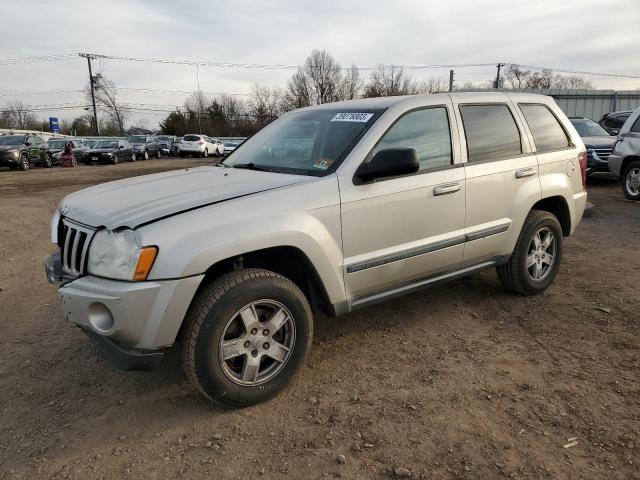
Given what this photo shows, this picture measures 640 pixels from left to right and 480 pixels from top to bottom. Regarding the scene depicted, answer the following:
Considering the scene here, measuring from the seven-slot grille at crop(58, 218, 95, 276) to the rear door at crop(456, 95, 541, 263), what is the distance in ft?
8.72

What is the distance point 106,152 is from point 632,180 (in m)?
24.4

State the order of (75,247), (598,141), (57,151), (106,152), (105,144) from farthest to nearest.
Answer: (105,144) < (106,152) < (57,151) < (598,141) < (75,247)

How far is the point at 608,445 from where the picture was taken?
8.20 ft

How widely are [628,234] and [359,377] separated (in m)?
5.74

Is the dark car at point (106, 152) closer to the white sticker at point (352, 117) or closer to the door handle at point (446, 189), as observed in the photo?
the white sticker at point (352, 117)

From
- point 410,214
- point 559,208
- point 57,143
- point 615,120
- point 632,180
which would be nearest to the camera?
point 410,214

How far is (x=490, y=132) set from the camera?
4070mm

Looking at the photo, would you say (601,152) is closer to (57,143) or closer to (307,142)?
(307,142)

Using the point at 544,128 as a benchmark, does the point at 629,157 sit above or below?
below

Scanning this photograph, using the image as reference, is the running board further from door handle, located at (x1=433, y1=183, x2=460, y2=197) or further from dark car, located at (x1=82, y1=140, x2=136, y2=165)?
dark car, located at (x1=82, y1=140, x2=136, y2=165)

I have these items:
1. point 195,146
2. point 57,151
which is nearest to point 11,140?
point 57,151

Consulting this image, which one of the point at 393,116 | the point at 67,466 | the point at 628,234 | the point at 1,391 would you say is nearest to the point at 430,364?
the point at 393,116

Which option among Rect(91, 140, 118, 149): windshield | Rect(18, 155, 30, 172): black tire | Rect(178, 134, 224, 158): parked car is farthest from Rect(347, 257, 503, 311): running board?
Rect(178, 134, 224, 158): parked car

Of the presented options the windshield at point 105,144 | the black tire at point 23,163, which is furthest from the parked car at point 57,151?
the black tire at point 23,163
